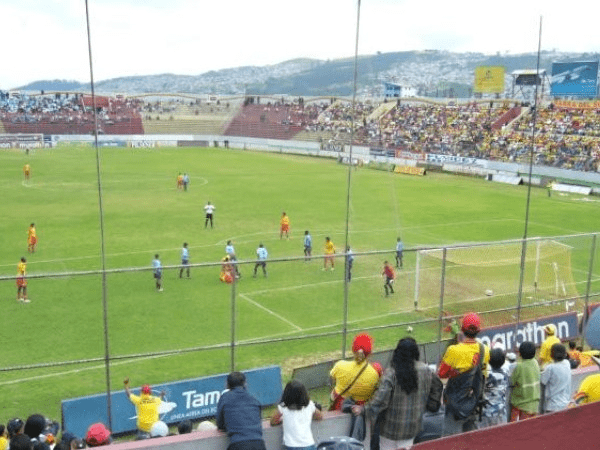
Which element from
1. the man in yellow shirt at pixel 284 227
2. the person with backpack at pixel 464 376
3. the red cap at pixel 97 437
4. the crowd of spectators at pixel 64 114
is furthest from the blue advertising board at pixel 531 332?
the crowd of spectators at pixel 64 114

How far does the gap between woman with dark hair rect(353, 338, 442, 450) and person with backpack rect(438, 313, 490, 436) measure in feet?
1.56

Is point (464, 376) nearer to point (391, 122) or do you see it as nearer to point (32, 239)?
point (32, 239)

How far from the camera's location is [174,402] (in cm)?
1238

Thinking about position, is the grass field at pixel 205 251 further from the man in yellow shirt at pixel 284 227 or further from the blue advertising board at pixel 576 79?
the blue advertising board at pixel 576 79

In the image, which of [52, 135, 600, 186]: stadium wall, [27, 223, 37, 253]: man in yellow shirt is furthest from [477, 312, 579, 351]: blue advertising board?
[52, 135, 600, 186]: stadium wall

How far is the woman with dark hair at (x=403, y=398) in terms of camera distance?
6.43 m

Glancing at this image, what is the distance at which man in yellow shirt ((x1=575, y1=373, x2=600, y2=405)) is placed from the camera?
7688 mm

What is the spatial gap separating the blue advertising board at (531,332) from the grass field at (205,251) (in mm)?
2444

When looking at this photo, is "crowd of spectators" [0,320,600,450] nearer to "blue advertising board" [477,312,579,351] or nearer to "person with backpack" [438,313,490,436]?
"person with backpack" [438,313,490,436]

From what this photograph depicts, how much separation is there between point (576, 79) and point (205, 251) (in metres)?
58.2

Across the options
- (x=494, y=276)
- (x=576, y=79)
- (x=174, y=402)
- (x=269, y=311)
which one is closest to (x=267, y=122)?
(x=576, y=79)

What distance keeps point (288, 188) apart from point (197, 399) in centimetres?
3523

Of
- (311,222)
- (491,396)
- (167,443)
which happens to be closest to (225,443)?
(167,443)

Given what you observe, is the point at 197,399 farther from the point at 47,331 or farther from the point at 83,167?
the point at 83,167
